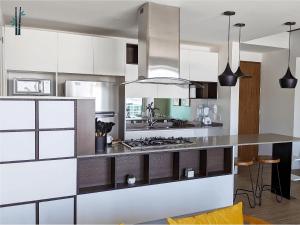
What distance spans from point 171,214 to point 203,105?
3.12 m

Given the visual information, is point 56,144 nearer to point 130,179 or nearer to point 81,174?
point 81,174

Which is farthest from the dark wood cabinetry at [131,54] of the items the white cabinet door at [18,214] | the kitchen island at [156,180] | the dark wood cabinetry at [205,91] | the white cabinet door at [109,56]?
the white cabinet door at [18,214]

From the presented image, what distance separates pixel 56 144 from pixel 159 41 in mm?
1593

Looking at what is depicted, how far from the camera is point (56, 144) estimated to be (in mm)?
2438

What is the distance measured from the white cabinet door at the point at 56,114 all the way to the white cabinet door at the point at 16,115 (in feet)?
0.26

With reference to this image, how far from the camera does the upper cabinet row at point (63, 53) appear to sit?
3.87 meters

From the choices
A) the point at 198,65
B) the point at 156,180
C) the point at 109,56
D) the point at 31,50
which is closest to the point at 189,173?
the point at 156,180

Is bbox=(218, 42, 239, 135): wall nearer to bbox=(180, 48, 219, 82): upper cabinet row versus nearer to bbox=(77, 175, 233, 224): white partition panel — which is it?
bbox=(180, 48, 219, 82): upper cabinet row

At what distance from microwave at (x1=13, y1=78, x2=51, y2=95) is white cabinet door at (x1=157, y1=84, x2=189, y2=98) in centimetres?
187

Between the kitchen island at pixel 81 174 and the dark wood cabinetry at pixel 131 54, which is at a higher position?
the dark wood cabinetry at pixel 131 54

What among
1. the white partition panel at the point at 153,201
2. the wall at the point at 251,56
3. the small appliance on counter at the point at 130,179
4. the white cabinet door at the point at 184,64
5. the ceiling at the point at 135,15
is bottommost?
the white partition panel at the point at 153,201

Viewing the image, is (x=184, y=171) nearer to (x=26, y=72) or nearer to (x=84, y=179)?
(x=84, y=179)

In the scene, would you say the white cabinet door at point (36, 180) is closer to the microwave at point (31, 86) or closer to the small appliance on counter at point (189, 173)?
the small appliance on counter at point (189, 173)

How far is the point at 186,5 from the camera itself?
320 cm
